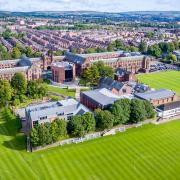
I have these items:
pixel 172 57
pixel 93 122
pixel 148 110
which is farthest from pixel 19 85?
pixel 172 57

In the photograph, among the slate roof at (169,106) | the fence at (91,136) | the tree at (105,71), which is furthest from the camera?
the tree at (105,71)

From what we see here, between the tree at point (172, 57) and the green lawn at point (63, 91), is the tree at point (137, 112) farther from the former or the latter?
the tree at point (172, 57)

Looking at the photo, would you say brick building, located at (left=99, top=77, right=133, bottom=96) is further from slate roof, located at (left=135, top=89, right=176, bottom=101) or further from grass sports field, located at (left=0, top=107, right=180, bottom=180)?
grass sports field, located at (left=0, top=107, right=180, bottom=180)

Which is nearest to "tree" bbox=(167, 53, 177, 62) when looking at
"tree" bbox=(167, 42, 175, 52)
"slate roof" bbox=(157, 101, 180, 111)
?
"tree" bbox=(167, 42, 175, 52)

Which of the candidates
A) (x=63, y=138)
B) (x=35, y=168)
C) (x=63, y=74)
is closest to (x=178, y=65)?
(x=63, y=74)

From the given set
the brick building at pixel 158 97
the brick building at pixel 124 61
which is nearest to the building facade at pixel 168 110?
the brick building at pixel 158 97
